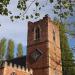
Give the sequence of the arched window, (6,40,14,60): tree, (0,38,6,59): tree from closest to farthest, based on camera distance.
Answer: the arched window → (0,38,6,59): tree → (6,40,14,60): tree

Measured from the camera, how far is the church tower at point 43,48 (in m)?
39.1

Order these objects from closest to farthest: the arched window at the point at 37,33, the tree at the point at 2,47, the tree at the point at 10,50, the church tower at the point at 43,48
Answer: the church tower at the point at 43,48
the arched window at the point at 37,33
the tree at the point at 2,47
the tree at the point at 10,50

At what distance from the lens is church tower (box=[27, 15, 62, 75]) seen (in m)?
39.1

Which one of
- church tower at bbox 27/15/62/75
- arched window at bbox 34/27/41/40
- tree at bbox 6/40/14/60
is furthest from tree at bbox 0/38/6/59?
arched window at bbox 34/27/41/40

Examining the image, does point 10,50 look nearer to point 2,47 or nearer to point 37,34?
point 2,47

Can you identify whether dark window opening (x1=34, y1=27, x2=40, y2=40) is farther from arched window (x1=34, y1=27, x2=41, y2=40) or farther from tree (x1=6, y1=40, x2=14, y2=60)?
tree (x1=6, y1=40, x2=14, y2=60)

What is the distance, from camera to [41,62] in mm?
39594

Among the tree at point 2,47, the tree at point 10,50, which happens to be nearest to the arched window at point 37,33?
the tree at point 10,50

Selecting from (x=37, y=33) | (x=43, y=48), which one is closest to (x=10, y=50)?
(x=37, y=33)

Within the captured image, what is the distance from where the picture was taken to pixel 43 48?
133 feet

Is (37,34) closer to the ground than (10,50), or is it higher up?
closer to the ground

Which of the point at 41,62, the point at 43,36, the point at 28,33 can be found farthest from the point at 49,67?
the point at 28,33

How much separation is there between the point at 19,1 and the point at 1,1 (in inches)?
24.0

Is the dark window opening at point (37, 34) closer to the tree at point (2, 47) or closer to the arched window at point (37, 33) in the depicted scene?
the arched window at point (37, 33)
